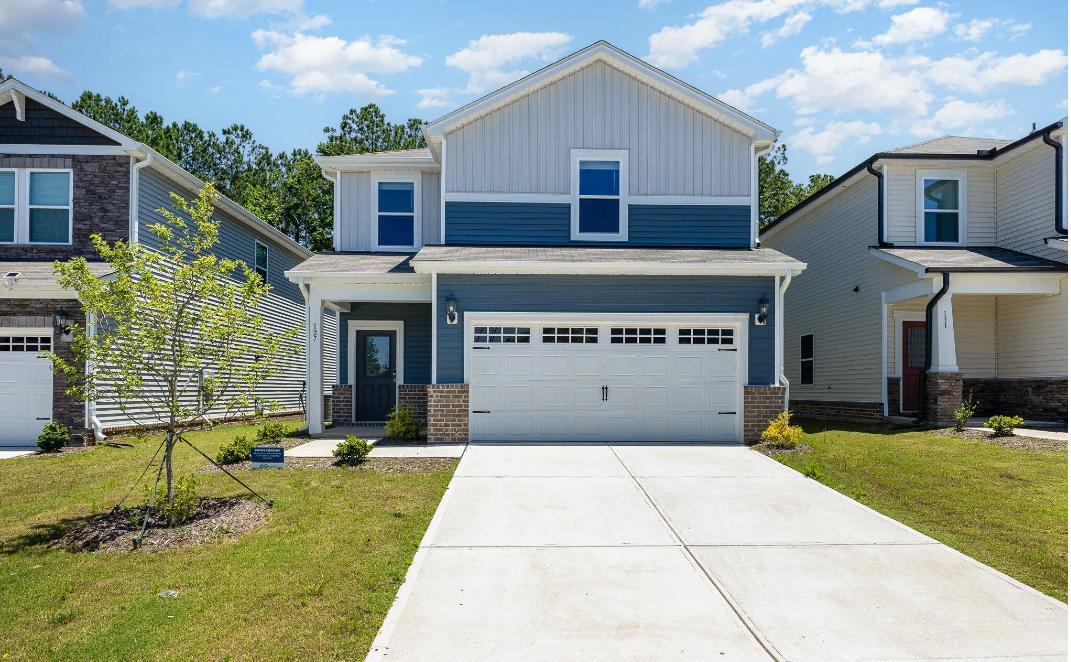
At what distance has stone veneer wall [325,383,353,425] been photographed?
16.0m

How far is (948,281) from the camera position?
14.2 m

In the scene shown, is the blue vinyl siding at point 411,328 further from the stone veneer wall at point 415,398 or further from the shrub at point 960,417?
the shrub at point 960,417

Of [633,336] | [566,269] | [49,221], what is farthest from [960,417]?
[49,221]

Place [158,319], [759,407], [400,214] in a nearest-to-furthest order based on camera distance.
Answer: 1. [158,319]
2. [759,407]
3. [400,214]

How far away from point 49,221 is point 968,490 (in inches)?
641

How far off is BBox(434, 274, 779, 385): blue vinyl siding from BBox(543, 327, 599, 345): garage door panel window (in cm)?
39

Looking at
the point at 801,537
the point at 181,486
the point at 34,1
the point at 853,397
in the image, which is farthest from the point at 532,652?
the point at 34,1

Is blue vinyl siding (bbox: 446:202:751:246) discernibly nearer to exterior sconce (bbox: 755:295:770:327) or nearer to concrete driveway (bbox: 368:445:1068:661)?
exterior sconce (bbox: 755:295:770:327)

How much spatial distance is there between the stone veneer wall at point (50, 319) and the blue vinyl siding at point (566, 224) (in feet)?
23.7

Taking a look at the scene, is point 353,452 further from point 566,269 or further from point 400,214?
point 400,214

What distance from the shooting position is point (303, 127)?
36.8m

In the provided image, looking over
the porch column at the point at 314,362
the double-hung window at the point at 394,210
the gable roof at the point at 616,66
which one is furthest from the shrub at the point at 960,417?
the porch column at the point at 314,362

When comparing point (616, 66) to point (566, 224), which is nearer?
point (566, 224)

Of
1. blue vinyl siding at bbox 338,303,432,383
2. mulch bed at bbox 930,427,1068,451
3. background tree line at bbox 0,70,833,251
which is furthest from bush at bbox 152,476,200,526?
background tree line at bbox 0,70,833,251
